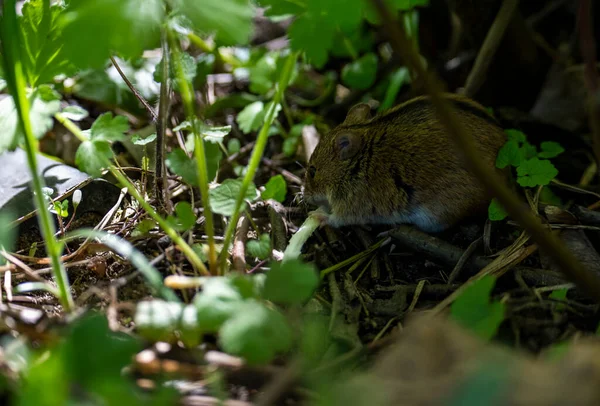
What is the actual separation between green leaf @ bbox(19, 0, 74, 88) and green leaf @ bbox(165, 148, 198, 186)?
67 centimetres

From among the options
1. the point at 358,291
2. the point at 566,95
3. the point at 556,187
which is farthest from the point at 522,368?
the point at 566,95

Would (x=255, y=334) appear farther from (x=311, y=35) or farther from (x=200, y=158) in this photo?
(x=311, y=35)

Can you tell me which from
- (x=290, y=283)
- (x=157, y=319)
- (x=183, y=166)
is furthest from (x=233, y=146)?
(x=290, y=283)

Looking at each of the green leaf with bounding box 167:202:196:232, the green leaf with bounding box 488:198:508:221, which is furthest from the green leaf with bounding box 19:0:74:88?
the green leaf with bounding box 488:198:508:221

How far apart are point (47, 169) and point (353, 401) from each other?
2600 mm

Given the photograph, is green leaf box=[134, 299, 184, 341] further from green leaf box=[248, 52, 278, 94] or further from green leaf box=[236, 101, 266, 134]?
green leaf box=[248, 52, 278, 94]

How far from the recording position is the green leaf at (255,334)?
186cm

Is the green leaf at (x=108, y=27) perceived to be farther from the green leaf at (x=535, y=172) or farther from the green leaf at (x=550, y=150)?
the green leaf at (x=550, y=150)

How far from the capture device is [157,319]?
6.88ft

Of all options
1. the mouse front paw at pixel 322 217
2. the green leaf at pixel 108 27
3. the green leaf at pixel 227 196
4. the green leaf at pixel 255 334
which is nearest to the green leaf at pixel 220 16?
the green leaf at pixel 108 27

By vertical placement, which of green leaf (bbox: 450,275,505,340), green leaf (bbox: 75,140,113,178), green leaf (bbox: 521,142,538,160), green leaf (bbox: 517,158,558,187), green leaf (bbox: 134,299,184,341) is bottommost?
green leaf (bbox: 521,142,538,160)

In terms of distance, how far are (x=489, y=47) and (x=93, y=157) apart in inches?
107

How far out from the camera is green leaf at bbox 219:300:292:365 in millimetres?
1858

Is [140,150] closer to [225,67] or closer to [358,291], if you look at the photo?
[225,67]
